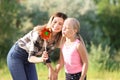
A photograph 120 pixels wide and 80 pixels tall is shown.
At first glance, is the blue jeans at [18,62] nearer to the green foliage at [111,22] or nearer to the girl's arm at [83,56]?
the girl's arm at [83,56]

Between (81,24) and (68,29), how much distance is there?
16629mm

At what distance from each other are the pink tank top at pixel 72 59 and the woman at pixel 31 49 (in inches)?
8.5

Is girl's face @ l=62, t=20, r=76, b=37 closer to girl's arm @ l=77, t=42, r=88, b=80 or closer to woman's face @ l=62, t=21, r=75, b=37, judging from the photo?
woman's face @ l=62, t=21, r=75, b=37

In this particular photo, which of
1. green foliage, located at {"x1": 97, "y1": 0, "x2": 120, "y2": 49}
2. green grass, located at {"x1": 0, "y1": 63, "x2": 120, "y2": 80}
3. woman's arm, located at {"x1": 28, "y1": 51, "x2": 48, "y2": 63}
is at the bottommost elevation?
green foliage, located at {"x1": 97, "y1": 0, "x2": 120, "y2": 49}

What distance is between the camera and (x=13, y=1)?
16.1 m

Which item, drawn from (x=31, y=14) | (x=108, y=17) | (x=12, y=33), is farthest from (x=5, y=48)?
(x=108, y=17)

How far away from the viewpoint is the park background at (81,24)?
11.1 meters

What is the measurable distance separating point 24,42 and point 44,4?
16.6 meters

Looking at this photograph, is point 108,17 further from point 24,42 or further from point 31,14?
point 24,42

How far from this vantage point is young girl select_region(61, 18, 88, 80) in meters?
4.82

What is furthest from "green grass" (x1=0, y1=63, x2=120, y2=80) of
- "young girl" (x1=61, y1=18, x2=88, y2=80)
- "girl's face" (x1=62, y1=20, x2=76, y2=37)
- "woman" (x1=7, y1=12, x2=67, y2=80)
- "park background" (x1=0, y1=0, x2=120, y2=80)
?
"girl's face" (x1=62, y1=20, x2=76, y2=37)

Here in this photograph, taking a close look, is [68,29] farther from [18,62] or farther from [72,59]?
[18,62]

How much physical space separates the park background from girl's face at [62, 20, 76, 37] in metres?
4.52

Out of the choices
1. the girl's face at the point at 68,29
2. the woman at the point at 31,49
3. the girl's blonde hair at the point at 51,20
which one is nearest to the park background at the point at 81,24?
the woman at the point at 31,49
